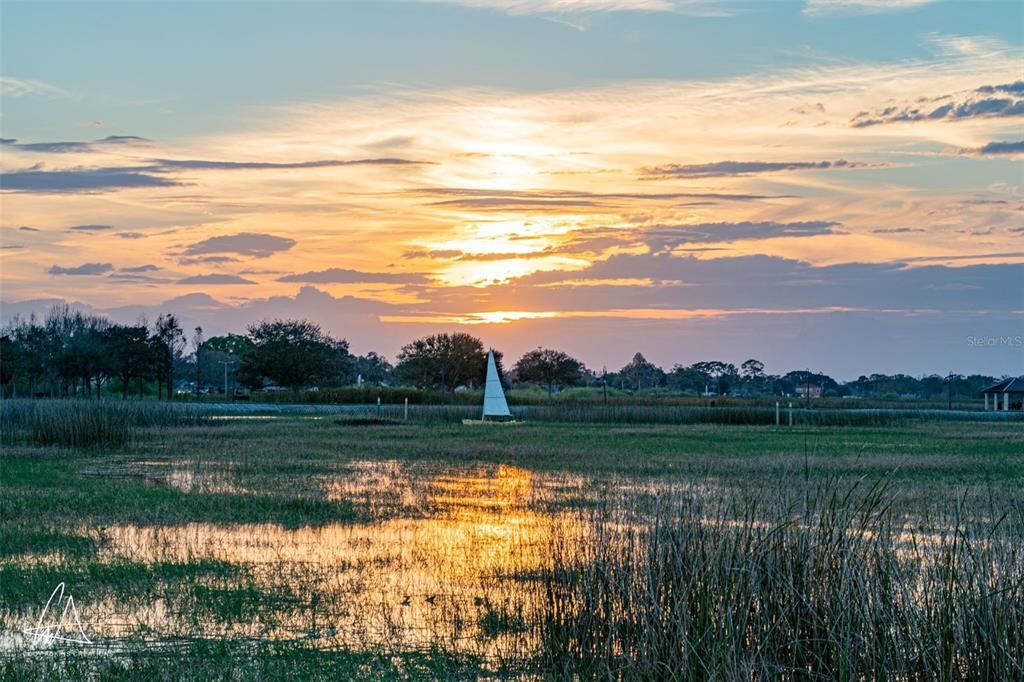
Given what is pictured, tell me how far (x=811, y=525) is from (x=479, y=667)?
311 cm

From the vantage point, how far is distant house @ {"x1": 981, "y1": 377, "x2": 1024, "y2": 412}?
88.7 m

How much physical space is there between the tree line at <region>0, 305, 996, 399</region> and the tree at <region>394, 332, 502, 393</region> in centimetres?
10

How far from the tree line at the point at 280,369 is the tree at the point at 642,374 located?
0.47 ft

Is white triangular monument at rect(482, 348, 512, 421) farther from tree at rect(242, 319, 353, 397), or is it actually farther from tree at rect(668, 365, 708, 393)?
tree at rect(668, 365, 708, 393)

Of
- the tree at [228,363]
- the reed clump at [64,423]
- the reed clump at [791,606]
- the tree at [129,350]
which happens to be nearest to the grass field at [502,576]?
the reed clump at [791,606]

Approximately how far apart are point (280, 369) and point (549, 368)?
45.2 m

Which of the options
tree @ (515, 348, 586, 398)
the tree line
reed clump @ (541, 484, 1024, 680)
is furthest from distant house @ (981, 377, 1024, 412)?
reed clump @ (541, 484, 1024, 680)

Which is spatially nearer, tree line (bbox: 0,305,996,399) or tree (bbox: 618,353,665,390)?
tree line (bbox: 0,305,996,399)

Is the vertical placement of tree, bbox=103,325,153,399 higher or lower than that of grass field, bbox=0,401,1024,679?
higher

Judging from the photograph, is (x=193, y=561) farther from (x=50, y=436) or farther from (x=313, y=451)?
(x=50, y=436)

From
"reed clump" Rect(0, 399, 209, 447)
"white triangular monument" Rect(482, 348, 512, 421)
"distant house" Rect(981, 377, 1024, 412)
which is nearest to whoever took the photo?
"reed clump" Rect(0, 399, 209, 447)

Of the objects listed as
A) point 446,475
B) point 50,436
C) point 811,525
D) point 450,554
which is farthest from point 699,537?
point 50,436

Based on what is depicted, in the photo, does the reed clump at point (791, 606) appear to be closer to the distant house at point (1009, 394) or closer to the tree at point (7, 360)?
the tree at point (7, 360)

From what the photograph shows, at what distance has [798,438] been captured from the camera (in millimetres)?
41219
